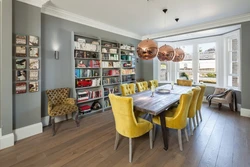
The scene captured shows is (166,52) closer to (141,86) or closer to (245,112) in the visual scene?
(141,86)

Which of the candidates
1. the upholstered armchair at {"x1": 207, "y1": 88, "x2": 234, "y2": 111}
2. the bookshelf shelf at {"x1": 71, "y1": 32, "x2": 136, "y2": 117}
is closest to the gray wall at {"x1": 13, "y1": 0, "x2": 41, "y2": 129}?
the bookshelf shelf at {"x1": 71, "y1": 32, "x2": 136, "y2": 117}

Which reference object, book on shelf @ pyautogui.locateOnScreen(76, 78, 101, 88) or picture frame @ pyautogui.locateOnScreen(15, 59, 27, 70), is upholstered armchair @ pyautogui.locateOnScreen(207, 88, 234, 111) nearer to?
book on shelf @ pyautogui.locateOnScreen(76, 78, 101, 88)

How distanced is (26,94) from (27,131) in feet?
2.47

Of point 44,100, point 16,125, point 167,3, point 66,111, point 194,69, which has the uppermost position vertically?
point 167,3

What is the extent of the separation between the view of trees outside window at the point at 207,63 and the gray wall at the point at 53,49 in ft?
15.7

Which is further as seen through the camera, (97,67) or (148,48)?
(97,67)

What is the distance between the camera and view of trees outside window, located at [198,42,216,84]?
17.9 feet

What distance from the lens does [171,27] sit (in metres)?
4.64

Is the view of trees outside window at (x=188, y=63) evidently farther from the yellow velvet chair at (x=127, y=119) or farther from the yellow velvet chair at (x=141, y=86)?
the yellow velvet chair at (x=127, y=119)

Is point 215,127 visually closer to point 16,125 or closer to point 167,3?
point 167,3

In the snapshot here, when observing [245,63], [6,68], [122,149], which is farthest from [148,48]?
[245,63]

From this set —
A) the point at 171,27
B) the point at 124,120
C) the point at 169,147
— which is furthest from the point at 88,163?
the point at 171,27

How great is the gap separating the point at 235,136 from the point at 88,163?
2.82 meters

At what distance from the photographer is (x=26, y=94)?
8.95 ft
